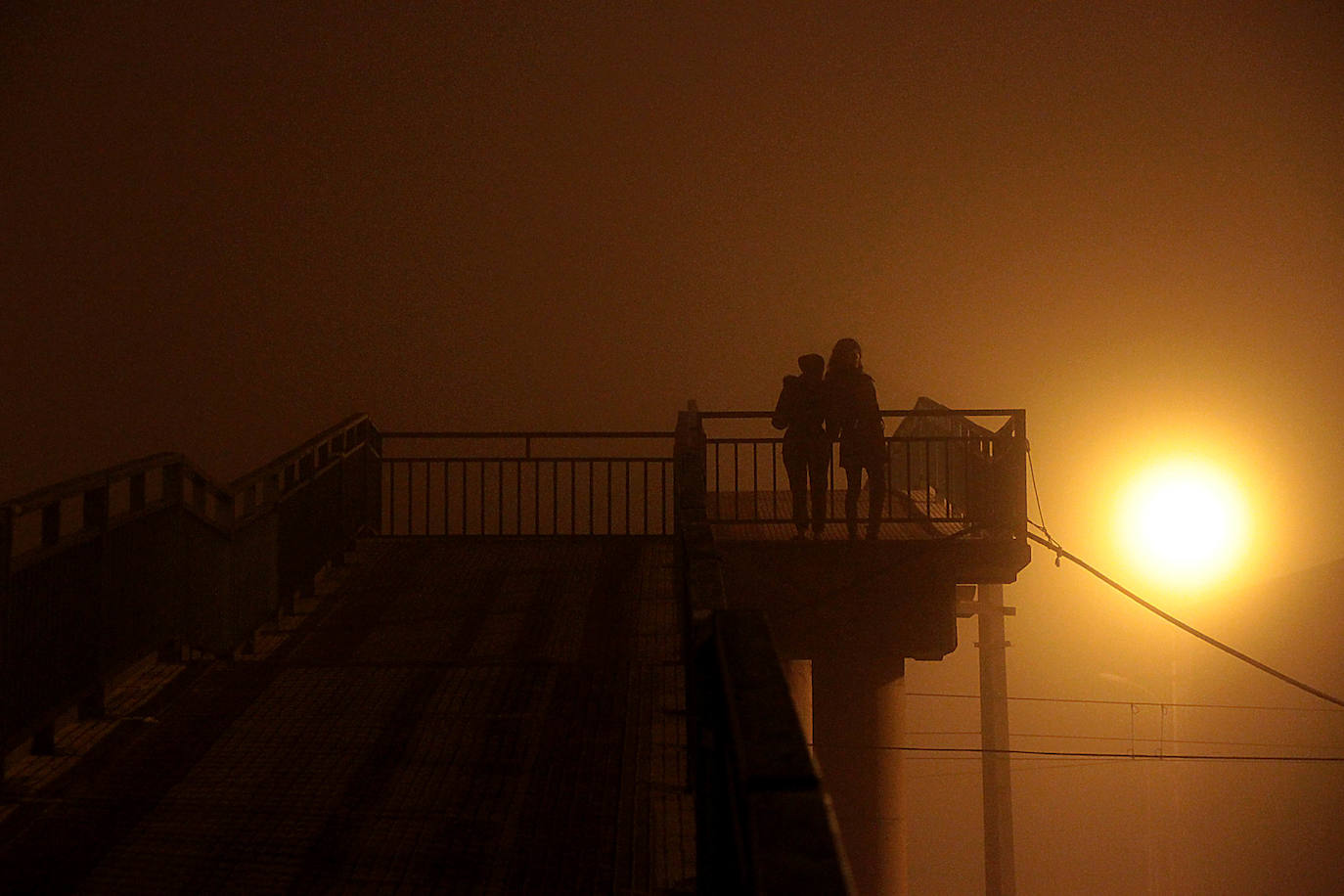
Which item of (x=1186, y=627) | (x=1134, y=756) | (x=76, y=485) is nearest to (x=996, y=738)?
(x=1134, y=756)

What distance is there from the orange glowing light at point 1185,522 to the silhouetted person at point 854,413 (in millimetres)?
8214

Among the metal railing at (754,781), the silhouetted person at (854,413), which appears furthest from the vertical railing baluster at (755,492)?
the metal railing at (754,781)

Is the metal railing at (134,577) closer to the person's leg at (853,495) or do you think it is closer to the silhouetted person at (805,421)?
the silhouetted person at (805,421)

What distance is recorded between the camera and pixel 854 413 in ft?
35.3

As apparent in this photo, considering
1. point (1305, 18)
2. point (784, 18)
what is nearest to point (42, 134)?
point (784, 18)

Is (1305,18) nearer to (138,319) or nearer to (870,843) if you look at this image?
(870,843)

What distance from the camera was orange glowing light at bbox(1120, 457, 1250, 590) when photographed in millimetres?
17688

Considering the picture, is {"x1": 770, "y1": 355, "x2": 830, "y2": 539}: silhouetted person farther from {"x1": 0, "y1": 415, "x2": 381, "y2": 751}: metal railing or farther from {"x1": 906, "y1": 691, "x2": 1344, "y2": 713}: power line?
{"x1": 906, "y1": 691, "x2": 1344, "y2": 713}: power line

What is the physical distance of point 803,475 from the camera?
11.4m

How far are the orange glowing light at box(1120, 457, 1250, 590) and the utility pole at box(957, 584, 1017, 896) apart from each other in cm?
260

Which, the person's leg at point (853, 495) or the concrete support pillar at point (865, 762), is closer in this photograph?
the person's leg at point (853, 495)

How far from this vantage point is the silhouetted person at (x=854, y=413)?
10727 mm

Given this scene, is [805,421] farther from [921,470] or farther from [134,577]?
[921,470]

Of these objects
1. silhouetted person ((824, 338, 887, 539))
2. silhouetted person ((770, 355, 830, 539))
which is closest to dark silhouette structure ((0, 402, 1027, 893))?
silhouetted person ((770, 355, 830, 539))
